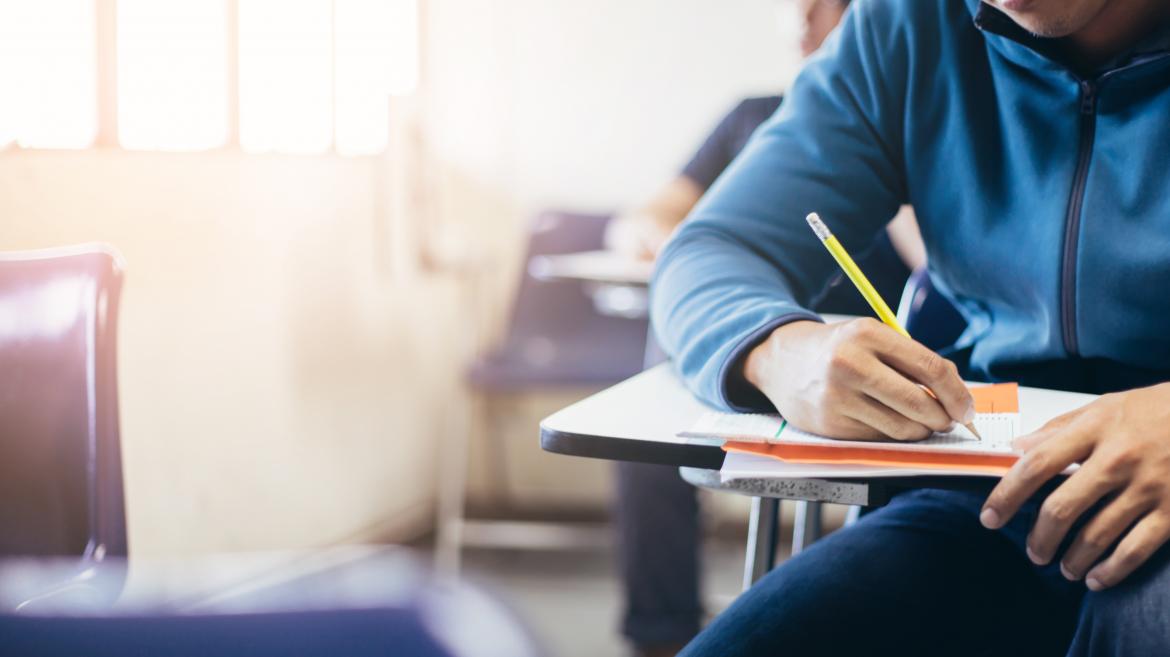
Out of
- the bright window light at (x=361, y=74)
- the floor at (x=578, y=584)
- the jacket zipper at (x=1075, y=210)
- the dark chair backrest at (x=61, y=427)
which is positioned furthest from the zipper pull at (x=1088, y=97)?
the bright window light at (x=361, y=74)

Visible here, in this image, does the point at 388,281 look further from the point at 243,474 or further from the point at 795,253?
the point at 795,253

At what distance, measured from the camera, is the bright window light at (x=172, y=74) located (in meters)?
2.11

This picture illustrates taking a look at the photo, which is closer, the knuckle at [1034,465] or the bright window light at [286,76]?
the knuckle at [1034,465]

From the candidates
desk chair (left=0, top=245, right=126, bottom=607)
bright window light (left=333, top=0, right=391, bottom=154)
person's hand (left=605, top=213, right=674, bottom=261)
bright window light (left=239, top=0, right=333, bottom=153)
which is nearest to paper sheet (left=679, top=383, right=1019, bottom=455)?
desk chair (left=0, top=245, right=126, bottom=607)

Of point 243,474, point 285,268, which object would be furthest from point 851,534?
point 285,268

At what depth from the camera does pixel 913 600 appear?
980 millimetres

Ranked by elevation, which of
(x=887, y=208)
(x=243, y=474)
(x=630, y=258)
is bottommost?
(x=243, y=474)

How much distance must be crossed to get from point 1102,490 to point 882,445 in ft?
0.47

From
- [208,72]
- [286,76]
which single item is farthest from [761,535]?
[286,76]

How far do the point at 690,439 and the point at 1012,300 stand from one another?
453 millimetres

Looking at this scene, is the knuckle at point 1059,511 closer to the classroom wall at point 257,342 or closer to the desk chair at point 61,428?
the desk chair at point 61,428

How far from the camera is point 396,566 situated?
555mm

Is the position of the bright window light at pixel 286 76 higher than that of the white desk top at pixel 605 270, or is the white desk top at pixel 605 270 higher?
the bright window light at pixel 286 76

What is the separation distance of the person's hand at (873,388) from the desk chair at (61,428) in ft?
2.21
